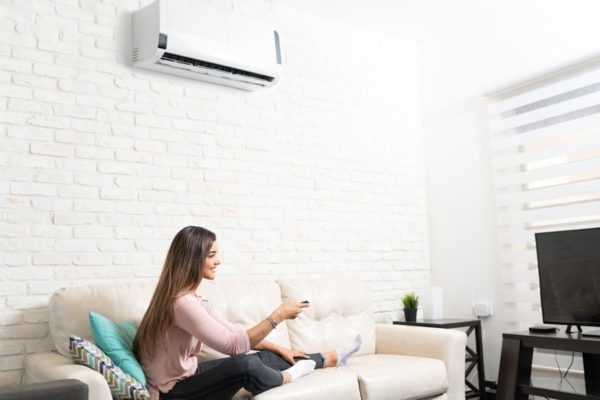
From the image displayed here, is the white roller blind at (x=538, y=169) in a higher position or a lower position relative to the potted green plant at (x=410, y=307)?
higher

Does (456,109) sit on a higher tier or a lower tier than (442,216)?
higher

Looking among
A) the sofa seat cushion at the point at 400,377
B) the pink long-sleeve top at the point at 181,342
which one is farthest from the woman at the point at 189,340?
the sofa seat cushion at the point at 400,377

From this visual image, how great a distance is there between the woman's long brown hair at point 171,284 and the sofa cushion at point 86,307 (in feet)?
0.86

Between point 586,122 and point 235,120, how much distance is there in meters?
2.13

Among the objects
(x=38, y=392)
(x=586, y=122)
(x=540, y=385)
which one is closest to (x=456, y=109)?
(x=586, y=122)

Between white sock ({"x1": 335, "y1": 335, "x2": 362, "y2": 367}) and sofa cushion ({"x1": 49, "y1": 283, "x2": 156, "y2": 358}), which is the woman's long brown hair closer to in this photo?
sofa cushion ({"x1": 49, "y1": 283, "x2": 156, "y2": 358})

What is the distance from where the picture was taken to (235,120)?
A: 12.2 feet

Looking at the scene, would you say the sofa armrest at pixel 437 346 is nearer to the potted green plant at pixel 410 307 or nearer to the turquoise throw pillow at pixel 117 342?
the potted green plant at pixel 410 307

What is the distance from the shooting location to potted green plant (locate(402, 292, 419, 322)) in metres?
4.13

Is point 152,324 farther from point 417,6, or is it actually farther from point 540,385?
point 417,6

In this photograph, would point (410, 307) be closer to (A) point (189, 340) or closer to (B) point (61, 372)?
(A) point (189, 340)

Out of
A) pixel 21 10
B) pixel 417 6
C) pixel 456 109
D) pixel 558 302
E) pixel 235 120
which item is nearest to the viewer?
pixel 21 10

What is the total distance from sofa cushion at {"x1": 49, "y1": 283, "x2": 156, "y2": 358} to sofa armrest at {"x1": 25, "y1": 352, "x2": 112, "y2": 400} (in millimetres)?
102

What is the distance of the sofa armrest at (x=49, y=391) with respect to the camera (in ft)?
6.07
